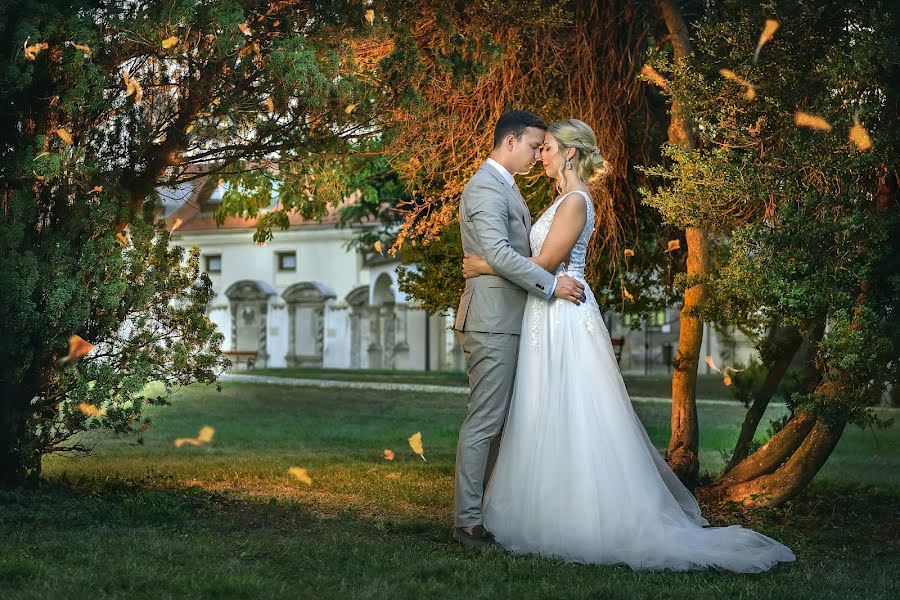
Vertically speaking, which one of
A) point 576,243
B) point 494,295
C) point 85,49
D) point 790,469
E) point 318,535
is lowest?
point 318,535

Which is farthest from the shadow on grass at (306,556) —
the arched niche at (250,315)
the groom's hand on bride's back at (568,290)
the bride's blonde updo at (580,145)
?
the arched niche at (250,315)

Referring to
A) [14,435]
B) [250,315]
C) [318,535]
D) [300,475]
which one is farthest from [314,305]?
[318,535]

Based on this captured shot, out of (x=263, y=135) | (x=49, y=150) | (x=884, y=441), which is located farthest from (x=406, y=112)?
(x=884, y=441)

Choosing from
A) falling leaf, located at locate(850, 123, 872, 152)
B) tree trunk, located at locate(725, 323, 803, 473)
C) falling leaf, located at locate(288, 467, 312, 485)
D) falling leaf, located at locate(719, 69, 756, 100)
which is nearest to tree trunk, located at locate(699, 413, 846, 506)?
tree trunk, located at locate(725, 323, 803, 473)

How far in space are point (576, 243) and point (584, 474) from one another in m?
1.26

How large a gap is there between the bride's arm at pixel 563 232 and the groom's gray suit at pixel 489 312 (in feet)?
0.43

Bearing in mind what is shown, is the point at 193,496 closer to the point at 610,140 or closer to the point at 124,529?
the point at 124,529

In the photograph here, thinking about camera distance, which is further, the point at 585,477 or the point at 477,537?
the point at 477,537

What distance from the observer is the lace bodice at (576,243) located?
612cm

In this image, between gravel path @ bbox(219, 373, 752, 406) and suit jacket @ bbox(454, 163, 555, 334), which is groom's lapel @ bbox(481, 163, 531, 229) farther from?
gravel path @ bbox(219, 373, 752, 406)

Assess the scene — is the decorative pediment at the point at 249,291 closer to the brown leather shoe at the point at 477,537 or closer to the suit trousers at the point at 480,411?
the suit trousers at the point at 480,411

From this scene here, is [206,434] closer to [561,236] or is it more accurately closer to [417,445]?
[417,445]

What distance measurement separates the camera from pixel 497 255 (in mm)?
5836

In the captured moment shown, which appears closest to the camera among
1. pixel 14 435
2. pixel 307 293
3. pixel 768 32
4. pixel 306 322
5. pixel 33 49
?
pixel 33 49
